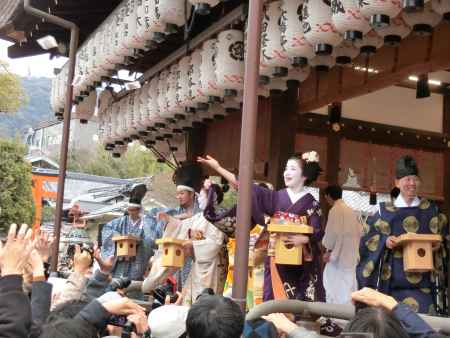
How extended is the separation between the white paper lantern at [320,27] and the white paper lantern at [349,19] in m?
0.21

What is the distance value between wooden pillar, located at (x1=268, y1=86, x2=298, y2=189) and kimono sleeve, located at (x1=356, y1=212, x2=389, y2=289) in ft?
9.35

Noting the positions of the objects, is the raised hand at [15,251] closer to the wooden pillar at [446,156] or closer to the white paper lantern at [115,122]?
the wooden pillar at [446,156]

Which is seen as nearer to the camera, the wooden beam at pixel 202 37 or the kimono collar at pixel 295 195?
the kimono collar at pixel 295 195

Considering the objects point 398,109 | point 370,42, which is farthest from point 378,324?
point 398,109

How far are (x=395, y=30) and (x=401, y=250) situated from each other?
5.58 ft

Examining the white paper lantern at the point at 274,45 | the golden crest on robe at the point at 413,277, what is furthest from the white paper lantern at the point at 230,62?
the golden crest on robe at the point at 413,277

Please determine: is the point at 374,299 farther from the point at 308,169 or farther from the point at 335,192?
the point at 335,192

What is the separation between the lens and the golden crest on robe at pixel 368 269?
14.5 ft

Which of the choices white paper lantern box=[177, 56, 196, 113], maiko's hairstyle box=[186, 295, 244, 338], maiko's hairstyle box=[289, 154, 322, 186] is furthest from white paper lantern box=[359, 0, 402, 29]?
white paper lantern box=[177, 56, 196, 113]

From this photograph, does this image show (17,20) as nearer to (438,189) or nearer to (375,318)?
(438,189)

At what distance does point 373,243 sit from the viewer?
451 centimetres

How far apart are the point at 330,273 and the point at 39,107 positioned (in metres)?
113

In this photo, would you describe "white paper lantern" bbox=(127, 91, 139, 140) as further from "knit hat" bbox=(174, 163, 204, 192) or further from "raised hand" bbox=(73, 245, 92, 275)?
"raised hand" bbox=(73, 245, 92, 275)

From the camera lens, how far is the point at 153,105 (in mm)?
8789
